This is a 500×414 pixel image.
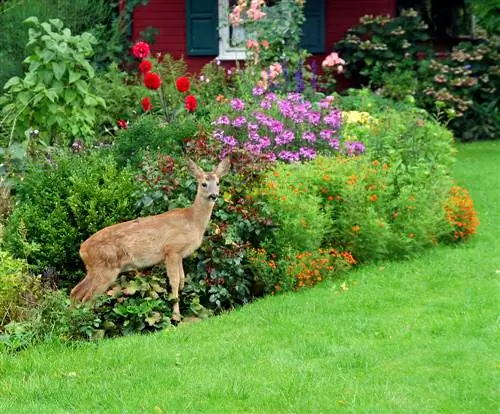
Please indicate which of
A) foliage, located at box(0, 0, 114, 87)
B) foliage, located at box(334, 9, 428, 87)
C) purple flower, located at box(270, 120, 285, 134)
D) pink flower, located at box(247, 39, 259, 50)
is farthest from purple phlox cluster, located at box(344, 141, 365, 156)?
foliage, located at box(334, 9, 428, 87)

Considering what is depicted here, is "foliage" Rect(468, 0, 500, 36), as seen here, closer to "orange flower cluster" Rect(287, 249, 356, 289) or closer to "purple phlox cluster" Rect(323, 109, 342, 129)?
"purple phlox cluster" Rect(323, 109, 342, 129)

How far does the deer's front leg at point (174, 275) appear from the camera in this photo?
9.01 metres

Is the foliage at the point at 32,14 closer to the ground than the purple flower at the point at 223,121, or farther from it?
farther from it

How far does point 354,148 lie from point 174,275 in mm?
3393

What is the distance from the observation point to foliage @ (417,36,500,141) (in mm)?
19328

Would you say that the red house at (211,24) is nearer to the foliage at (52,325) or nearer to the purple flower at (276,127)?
the purple flower at (276,127)

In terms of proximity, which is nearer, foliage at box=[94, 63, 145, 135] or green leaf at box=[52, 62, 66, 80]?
green leaf at box=[52, 62, 66, 80]

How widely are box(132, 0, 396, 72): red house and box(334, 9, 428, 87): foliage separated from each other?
0.33 metres

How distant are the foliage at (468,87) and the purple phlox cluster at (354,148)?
7735 mm

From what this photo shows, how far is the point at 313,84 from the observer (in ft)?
52.9

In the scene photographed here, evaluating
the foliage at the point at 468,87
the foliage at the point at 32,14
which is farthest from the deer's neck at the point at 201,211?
the foliage at the point at 468,87

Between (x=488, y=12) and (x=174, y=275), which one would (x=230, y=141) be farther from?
(x=488, y=12)

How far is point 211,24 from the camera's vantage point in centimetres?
1989

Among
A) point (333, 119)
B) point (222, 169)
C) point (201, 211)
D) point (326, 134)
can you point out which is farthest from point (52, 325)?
point (333, 119)
